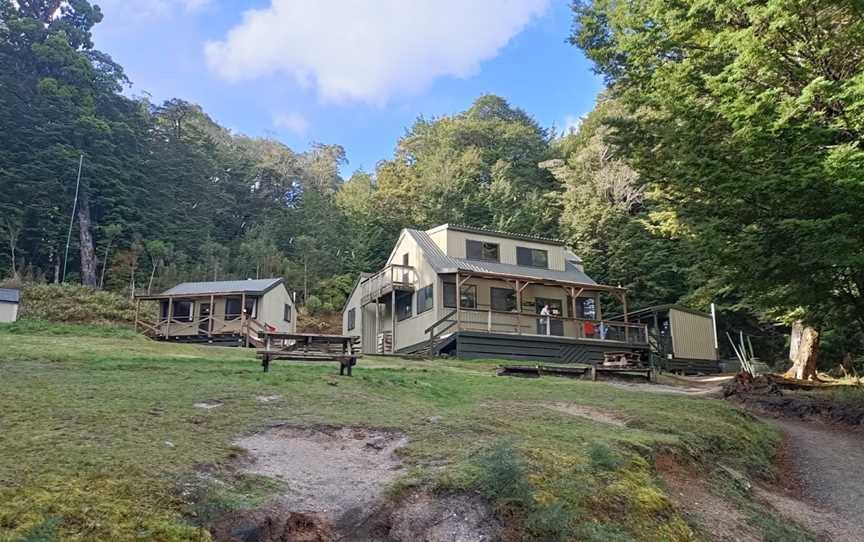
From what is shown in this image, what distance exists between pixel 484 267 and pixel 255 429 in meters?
21.3

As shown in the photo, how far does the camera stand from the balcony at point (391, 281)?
2796 cm

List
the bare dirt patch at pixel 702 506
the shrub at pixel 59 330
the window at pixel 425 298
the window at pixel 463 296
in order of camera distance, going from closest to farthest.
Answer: the bare dirt patch at pixel 702 506 → the shrub at pixel 59 330 → the window at pixel 463 296 → the window at pixel 425 298

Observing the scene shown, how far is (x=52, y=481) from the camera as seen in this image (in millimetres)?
4508

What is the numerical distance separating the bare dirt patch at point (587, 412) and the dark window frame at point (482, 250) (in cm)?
1756

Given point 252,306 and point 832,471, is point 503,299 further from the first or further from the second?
point 832,471

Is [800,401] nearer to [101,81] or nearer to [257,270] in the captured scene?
[257,270]

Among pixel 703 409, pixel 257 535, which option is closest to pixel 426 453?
pixel 257 535

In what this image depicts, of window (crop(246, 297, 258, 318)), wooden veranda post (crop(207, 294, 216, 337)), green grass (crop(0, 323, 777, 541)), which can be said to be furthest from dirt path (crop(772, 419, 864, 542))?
window (crop(246, 297, 258, 318))

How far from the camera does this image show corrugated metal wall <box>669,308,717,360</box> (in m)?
29.5

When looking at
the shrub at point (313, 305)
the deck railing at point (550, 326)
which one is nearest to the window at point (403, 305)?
the deck railing at point (550, 326)

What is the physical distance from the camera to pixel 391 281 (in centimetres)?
2814

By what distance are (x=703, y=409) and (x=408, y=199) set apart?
37.6 meters

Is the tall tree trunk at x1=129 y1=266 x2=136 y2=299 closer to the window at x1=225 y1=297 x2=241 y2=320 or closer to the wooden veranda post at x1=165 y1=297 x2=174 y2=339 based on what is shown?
the wooden veranda post at x1=165 y1=297 x2=174 y2=339

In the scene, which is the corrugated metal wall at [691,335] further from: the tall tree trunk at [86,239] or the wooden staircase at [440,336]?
the tall tree trunk at [86,239]
